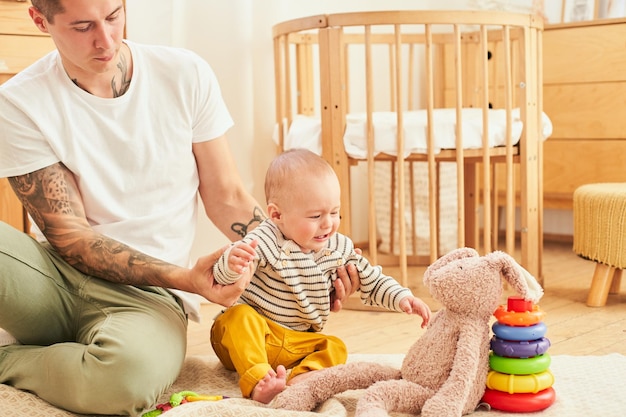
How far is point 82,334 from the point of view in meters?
1.49

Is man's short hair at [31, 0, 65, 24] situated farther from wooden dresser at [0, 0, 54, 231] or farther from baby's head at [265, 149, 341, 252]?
wooden dresser at [0, 0, 54, 231]

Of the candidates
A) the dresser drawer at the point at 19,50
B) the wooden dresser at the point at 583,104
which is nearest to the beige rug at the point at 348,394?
the dresser drawer at the point at 19,50

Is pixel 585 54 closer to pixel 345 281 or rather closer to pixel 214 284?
pixel 345 281

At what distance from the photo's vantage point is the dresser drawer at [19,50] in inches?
92.5

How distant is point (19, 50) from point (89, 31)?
1.03 meters

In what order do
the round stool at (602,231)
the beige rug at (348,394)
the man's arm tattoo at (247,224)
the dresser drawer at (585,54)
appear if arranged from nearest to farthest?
the beige rug at (348,394) → the man's arm tattoo at (247,224) → the round stool at (602,231) → the dresser drawer at (585,54)

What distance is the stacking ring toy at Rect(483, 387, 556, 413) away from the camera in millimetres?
1374

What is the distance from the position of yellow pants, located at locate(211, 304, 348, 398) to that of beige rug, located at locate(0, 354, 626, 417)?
0.20ft

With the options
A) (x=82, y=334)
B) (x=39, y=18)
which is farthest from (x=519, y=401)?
(x=39, y=18)

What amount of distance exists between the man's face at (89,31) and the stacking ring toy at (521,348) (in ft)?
2.76

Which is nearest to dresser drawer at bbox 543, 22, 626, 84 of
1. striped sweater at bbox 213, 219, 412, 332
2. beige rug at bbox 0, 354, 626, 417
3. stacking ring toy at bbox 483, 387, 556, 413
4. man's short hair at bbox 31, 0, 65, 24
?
beige rug at bbox 0, 354, 626, 417

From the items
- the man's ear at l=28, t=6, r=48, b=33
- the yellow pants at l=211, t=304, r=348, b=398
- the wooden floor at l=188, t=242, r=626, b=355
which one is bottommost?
the wooden floor at l=188, t=242, r=626, b=355

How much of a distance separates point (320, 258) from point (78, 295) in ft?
1.45

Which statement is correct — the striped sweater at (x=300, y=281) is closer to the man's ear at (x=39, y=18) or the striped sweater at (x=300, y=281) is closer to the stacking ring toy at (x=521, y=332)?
the stacking ring toy at (x=521, y=332)
